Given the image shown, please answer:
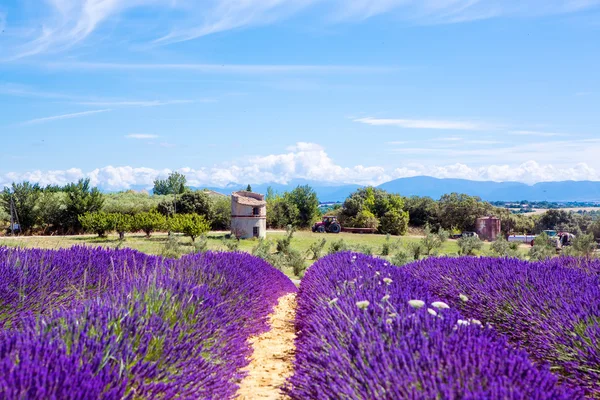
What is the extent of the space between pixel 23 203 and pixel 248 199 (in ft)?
32.7

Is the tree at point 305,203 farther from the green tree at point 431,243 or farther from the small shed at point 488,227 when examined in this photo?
the green tree at point 431,243

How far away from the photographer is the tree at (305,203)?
3094 cm

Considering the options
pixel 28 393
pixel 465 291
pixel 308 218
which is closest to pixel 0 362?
pixel 28 393

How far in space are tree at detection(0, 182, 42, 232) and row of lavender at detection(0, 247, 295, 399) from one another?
18.5 metres

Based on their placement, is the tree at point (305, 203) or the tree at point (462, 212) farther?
the tree at point (462, 212)

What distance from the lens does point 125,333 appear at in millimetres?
2787

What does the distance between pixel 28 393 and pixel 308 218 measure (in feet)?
95.5

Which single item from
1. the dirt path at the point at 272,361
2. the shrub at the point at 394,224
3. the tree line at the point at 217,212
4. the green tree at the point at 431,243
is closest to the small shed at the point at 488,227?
the tree line at the point at 217,212

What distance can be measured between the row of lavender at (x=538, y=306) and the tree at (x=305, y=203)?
945 inches

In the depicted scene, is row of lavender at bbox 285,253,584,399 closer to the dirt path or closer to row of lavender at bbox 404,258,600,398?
the dirt path

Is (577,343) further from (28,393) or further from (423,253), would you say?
(423,253)

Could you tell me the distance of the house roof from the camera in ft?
68.6

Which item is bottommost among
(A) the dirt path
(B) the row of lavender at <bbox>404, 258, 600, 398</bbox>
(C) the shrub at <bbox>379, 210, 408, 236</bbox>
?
(A) the dirt path

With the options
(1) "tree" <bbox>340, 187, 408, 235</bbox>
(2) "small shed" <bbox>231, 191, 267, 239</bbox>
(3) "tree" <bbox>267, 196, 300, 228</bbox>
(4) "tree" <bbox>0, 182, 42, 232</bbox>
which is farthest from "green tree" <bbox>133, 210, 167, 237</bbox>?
(1) "tree" <bbox>340, 187, 408, 235</bbox>
